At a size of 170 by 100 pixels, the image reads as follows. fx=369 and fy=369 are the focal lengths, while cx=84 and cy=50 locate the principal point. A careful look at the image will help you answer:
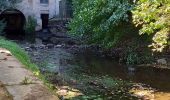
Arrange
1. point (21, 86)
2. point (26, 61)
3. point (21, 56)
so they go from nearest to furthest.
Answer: point (21, 86), point (26, 61), point (21, 56)

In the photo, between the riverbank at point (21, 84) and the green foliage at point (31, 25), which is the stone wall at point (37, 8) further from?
the riverbank at point (21, 84)

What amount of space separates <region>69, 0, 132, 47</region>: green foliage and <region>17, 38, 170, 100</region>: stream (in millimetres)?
1241

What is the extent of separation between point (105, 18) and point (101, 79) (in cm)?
449

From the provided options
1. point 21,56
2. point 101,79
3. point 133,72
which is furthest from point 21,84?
point 133,72

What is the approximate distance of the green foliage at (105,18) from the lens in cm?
1565

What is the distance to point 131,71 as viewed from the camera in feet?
49.2

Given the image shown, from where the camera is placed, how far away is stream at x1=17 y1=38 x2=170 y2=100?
10.5 meters

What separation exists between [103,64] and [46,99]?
11.7 m

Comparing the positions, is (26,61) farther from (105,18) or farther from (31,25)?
(31,25)

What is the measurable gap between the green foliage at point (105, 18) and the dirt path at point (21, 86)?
338 inches

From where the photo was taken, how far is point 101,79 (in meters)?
12.9

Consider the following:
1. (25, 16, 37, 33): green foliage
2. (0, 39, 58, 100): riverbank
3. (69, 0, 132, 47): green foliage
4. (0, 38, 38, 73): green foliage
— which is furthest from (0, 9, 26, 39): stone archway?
(0, 39, 58, 100): riverbank

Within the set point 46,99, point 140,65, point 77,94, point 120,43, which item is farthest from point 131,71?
point 46,99

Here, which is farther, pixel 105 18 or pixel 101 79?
pixel 105 18
